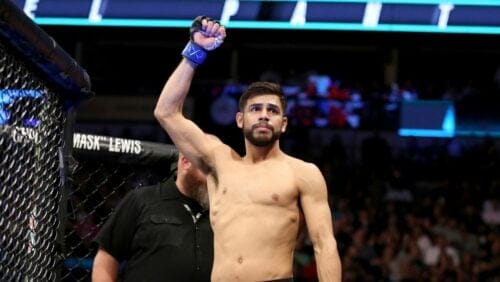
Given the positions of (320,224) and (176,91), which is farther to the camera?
(176,91)

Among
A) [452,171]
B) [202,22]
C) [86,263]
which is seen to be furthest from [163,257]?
[452,171]

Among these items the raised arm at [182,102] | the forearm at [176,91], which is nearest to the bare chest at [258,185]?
the raised arm at [182,102]

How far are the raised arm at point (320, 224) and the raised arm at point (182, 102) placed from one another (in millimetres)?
336

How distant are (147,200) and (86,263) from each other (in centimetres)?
130

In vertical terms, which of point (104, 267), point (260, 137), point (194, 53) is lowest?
point (104, 267)

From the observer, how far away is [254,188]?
10.2 feet

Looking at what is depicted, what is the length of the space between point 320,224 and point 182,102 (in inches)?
23.6

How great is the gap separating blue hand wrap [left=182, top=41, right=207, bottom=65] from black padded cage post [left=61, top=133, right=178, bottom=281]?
731 mm

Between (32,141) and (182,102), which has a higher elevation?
(182,102)

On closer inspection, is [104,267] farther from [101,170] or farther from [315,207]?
[315,207]

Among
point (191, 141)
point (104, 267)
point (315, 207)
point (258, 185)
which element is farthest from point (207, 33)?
point (104, 267)

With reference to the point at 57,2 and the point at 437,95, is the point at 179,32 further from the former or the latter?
the point at 437,95

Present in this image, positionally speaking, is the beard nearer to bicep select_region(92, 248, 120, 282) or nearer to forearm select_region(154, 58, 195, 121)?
forearm select_region(154, 58, 195, 121)

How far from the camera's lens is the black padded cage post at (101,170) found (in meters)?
3.76
